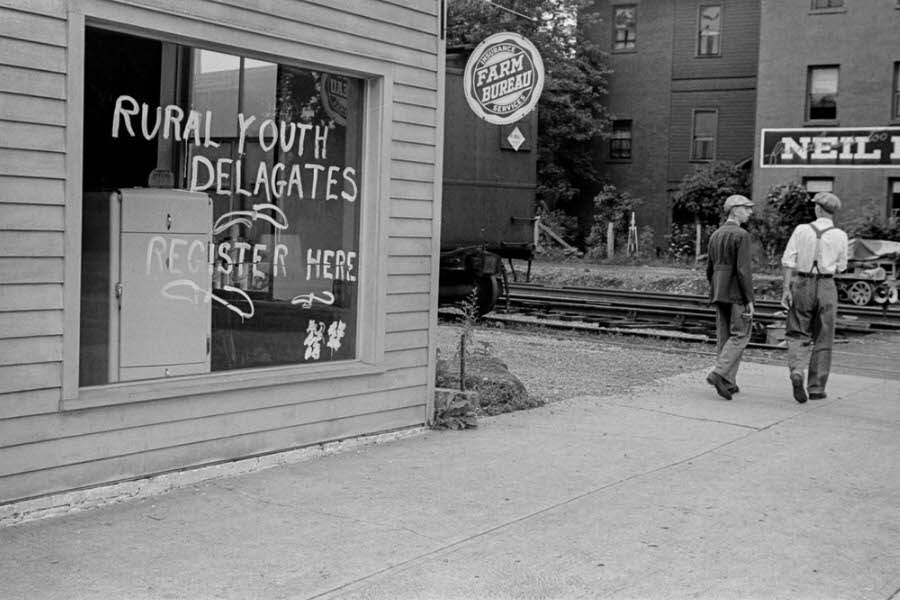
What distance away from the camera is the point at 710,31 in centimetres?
3772

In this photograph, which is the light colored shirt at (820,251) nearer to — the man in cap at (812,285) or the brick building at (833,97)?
the man in cap at (812,285)

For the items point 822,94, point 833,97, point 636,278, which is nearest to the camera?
point 636,278

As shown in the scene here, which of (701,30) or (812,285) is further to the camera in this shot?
(701,30)

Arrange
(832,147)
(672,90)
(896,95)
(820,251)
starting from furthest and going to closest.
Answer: (672,90) → (832,147) → (896,95) → (820,251)

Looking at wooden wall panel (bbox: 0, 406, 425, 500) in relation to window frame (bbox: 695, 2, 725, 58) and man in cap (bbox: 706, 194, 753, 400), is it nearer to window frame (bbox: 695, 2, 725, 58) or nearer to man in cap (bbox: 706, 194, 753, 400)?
man in cap (bbox: 706, 194, 753, 400)

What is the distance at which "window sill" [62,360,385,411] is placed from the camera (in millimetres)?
5566

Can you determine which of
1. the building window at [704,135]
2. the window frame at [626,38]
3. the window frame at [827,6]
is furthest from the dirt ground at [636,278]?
the window frame at [626,38]

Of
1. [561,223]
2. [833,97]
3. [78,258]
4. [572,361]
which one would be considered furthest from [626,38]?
[78,258]

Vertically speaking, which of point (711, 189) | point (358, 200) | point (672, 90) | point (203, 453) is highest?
point (672, 90)

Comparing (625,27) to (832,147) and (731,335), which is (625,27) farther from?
(731,335)

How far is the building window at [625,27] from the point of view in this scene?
39281 millimetres

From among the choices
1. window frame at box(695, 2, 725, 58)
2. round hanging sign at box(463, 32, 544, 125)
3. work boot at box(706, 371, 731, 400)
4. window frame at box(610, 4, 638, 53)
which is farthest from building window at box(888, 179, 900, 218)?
round hanging sign at box(463, 32, 544, 125)

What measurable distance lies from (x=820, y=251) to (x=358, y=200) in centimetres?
447

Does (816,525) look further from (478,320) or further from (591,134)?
(591,134)
